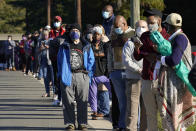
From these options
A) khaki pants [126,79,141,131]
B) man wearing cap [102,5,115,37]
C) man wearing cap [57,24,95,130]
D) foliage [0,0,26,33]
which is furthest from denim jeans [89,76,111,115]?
foliage [0,0,26,33]

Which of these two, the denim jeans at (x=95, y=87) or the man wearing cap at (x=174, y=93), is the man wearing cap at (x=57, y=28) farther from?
the man wearing cap at (x=174, y=93)

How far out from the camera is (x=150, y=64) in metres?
9.30

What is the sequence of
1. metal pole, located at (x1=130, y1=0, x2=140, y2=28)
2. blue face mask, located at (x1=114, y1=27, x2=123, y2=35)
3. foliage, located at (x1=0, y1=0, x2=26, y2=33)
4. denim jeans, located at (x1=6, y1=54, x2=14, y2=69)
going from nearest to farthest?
blue face mask, located at (x1=114, y1=27, x2=123, y2=35), metal pole, located at (x1=130, y1=0, x2=140, y2=28), denim jeans, located at (x1=6, y1=54, x2=14, y2=69), foliage, located at (x1=0, y1=0, x2=26, y2=33)

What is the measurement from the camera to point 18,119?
45.3 ft

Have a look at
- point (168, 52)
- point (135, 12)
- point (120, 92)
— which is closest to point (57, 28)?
point (135, 12)

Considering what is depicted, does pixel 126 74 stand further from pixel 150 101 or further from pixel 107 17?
pixel 107 17

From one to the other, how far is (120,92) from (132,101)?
32.2 inches

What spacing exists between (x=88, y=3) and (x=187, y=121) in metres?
42.4

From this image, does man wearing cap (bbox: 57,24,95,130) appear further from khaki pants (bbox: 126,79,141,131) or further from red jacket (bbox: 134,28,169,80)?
red jacket (bbox: 134,28,169,80)

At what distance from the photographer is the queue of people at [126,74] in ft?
27.6

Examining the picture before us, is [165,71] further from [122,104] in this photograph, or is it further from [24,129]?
[24,129]

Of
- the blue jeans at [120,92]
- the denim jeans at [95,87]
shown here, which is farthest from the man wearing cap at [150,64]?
the denim jeans at [95,87]

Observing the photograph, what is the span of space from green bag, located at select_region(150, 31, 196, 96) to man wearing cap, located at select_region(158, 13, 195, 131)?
73 millimetres

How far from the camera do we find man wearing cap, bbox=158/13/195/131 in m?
8.31
